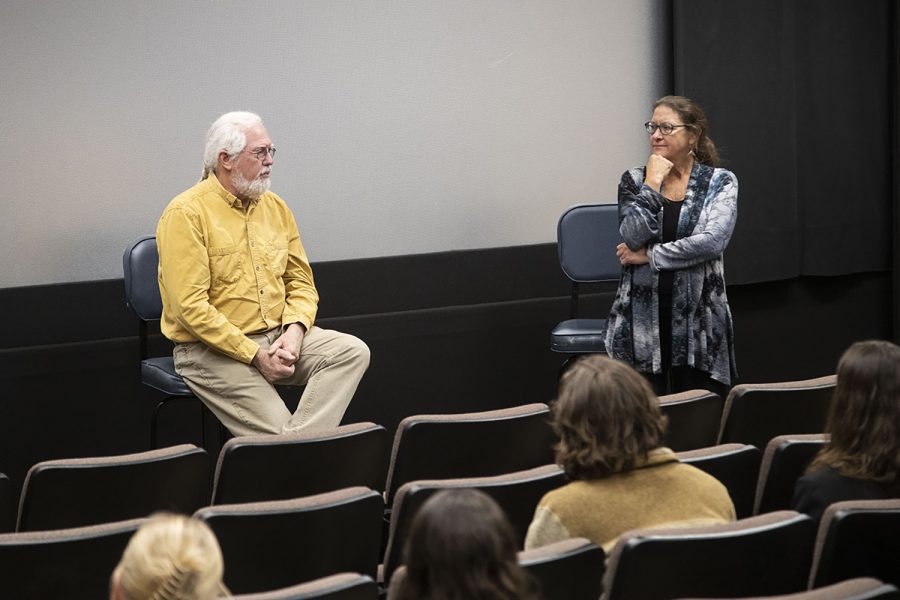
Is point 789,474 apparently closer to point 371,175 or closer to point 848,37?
point 371,175

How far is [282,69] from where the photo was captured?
509 cm

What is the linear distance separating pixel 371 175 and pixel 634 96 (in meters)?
1.48

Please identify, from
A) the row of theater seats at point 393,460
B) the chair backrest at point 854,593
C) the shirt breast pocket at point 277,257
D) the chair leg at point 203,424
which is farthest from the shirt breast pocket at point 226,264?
the chair backrest at point 854,593

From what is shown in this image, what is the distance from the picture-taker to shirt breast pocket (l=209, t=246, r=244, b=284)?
4.25m

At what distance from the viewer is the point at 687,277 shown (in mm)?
4309

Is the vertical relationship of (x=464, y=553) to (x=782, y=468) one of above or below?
above

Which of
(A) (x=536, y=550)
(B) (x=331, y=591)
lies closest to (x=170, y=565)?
(B) (x=331, y=591)

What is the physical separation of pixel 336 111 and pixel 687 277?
1.83 m

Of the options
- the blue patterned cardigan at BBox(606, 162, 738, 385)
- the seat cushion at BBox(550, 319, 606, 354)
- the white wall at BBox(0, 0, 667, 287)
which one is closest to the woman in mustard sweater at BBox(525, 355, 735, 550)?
the blue patterned cardigan at BBox(606, 162, 738, 385)

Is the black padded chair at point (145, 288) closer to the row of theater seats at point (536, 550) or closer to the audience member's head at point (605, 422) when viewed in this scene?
the row of theater seats at point (536, 550)

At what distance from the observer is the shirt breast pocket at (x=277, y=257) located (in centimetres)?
439

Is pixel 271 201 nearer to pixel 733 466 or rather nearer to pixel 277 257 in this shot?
pixel 277 257

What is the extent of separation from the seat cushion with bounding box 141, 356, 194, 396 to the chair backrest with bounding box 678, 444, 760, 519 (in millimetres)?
2226

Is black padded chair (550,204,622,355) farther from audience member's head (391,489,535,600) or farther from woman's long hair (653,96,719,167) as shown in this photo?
audience member's head (391,489,535,600)
